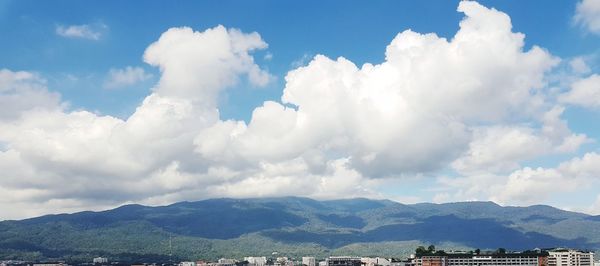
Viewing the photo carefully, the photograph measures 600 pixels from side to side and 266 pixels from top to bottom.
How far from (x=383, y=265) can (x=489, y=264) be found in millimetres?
52100

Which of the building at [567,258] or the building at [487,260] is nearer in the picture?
the building at [487,260]

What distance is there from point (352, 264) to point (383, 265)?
1036 cm

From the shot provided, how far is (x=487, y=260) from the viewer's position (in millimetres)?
144875

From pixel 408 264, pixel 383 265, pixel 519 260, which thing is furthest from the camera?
pixel 383 265

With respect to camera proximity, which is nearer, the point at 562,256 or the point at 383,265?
the point at 562,256

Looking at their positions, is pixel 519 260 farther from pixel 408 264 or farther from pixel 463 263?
pixel 408 264

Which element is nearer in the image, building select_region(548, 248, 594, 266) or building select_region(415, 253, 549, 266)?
building select_region(415, 253, 549, 266)

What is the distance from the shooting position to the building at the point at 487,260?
142875 millimetres

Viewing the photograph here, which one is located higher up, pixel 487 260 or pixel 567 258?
pixel 567 258

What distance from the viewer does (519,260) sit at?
14338 centimetres

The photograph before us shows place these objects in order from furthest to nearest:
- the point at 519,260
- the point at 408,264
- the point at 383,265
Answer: the point at 383,265
the point at 408,264
the point at 519,260

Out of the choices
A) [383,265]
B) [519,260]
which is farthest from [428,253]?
[383,265]

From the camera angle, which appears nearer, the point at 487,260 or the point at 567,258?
the point at 567,258

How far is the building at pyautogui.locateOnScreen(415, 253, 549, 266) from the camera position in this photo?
142875mm
